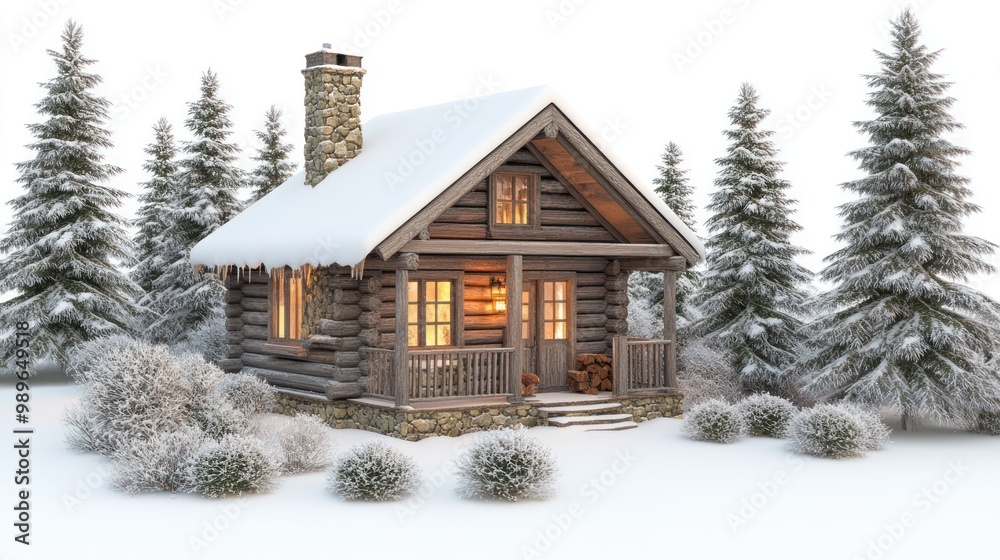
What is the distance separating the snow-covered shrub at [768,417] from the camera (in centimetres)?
1847

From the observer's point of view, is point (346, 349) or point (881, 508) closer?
point (881, 508)

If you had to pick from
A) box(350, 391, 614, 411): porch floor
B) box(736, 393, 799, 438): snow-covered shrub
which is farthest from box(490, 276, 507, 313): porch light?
box(736, 393, 799, 438): snow-covered shrub

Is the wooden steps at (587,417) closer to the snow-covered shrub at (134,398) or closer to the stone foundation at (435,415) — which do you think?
the stone foundation at (435,415)

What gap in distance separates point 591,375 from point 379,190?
18.1 ft

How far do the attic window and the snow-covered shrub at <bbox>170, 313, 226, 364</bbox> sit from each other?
17.0 ft

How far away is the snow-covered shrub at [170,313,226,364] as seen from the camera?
1061 inches

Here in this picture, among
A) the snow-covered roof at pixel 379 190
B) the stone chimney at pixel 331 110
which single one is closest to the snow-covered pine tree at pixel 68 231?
the snow-covered roof at pixel 379 190

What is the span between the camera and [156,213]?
3153 cm

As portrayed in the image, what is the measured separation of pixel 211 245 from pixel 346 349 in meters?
4.98

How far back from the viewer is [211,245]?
22594mm

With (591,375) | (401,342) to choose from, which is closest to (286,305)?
(401,342)

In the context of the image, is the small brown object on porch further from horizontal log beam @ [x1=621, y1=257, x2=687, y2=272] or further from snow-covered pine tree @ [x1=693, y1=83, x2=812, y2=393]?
snow-covered pine tree @ [x1=693, y1=83, x2=812, y2=393]

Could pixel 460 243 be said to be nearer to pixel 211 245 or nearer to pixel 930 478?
pixel 211 245

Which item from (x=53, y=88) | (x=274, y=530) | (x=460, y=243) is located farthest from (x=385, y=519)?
(x=53, y=88)
